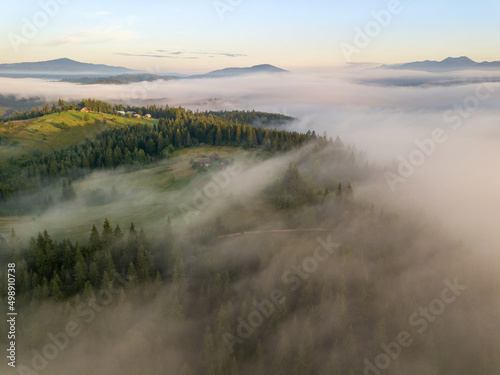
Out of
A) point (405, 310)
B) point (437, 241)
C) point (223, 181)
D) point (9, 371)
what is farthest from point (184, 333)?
point (437, 241)

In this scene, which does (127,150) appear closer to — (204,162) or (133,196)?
(204,162)

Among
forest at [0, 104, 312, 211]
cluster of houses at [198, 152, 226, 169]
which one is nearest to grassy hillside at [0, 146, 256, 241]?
cluster of houses at [198, 152, 226, 169]

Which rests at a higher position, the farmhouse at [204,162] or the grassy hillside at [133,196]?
the farmhouse at [204,162]

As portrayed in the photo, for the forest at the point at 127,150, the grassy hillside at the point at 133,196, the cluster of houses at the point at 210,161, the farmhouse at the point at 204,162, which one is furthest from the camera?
the forest at the point at 127,150

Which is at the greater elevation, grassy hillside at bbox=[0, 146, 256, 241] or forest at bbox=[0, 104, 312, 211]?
forest at bbox=[0, 104, 312, 211]

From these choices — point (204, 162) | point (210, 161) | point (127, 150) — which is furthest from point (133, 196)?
point (127, 150)

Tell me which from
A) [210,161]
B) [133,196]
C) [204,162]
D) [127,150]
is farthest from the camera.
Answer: [127,150]

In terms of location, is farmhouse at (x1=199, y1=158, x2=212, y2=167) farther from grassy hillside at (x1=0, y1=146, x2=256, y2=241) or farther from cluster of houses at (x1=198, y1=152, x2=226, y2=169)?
grassy hillside at (x1=0, y1=146, x2=256, y2=241)

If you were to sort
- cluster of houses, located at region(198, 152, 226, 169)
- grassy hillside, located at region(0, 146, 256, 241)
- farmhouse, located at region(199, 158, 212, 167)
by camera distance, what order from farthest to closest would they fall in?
farmhouse, located at region(199, 158, 212, 167) → cluster of houses, located at region(198, 152, 226, 169) → grassy hillside, located at region(0, 146, 256, 241)

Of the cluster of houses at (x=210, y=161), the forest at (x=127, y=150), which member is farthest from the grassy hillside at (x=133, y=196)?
the forest at (x=127, y=150)

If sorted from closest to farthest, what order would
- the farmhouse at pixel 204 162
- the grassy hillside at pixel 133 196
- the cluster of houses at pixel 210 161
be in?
the grassy hillside at pixel 133 196 < the cluster of houses at pixel 210 161 < the farmhouse at pixel 204 162

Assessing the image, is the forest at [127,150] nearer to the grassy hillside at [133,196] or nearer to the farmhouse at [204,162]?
the grassy hillside at [133,196]

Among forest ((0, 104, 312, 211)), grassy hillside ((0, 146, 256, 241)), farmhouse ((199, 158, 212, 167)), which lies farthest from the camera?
forest ((0, 104, 312, 211))
